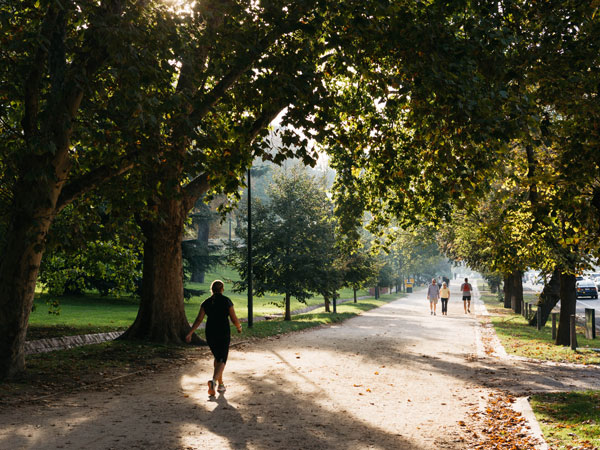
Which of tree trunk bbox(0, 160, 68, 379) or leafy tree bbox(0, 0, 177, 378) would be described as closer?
leafy tree bbox(0, 0, 177, 378)

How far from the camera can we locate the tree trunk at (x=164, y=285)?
595 inches

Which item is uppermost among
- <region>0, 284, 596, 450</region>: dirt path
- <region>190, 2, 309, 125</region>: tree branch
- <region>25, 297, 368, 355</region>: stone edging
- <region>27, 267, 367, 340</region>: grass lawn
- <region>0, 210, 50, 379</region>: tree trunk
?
<region>190, 2, 309, 125</region>: tree branch

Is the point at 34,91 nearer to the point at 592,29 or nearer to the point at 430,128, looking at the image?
the point at 430,128

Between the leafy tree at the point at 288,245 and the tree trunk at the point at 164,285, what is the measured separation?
9.40m

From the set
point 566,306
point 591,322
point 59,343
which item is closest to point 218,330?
point 59,343

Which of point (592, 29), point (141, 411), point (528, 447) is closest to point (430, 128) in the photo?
point (592, 29)

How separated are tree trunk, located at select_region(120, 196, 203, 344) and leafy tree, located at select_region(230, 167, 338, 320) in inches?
370

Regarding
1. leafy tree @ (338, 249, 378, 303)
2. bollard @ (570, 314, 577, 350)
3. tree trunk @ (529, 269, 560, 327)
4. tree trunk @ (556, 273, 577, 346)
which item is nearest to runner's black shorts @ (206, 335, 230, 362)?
bollard @ (570, 314, 577, 350)

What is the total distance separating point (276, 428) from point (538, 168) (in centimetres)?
624

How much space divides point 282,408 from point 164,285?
26.1 ft

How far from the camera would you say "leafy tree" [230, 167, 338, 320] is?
82.3ft

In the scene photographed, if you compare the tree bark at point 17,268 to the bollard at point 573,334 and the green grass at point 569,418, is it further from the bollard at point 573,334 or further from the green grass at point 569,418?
the bollard at point 573,334

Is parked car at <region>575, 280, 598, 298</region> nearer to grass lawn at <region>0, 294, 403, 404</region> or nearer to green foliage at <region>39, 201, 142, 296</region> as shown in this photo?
green foliage at <region>39, 201, 142, 296</region>

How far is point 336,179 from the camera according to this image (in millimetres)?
16797
